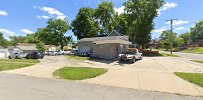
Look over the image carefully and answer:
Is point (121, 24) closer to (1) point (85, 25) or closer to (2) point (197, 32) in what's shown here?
(1) point (85, 25)

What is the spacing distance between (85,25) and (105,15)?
747cm

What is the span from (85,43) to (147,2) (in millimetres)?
19173

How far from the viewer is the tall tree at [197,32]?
96.6 m

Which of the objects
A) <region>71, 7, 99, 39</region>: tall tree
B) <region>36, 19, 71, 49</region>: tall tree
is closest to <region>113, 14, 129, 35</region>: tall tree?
<region>71, 7, 99, 39</region>: tall tree

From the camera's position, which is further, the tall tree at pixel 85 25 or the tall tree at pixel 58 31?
the tall tree at pixel 58 31

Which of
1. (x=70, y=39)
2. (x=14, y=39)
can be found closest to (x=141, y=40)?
(x=70, y=39)

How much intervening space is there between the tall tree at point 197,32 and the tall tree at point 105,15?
59928 mm

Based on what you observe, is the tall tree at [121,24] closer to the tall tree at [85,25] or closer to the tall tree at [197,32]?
the tall tree at [85,25]

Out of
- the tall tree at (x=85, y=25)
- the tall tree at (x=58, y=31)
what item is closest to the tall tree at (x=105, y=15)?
the tall tree at (x=85, y=25)

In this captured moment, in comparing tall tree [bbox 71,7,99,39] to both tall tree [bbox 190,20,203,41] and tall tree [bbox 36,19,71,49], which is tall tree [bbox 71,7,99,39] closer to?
tall tree [bbox 36,19,71,49]

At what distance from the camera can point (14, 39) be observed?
11212cm

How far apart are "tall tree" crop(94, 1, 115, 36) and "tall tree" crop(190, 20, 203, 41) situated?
197ft

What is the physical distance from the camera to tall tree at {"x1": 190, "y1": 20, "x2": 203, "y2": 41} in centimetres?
9662

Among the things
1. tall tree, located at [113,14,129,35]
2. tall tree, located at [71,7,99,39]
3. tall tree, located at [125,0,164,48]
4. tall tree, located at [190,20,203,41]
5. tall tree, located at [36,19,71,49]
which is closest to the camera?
tall tree, located at [125,0,164,48]
